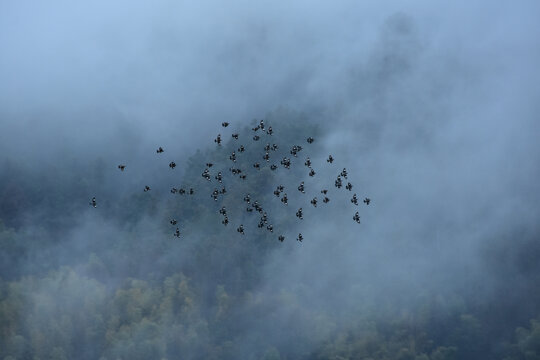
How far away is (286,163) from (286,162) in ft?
0.64

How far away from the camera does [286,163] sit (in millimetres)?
155875

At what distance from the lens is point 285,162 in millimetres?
155625

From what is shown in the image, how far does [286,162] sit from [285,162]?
0.20 meters

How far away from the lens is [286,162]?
156 metres

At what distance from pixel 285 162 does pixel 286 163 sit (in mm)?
330
